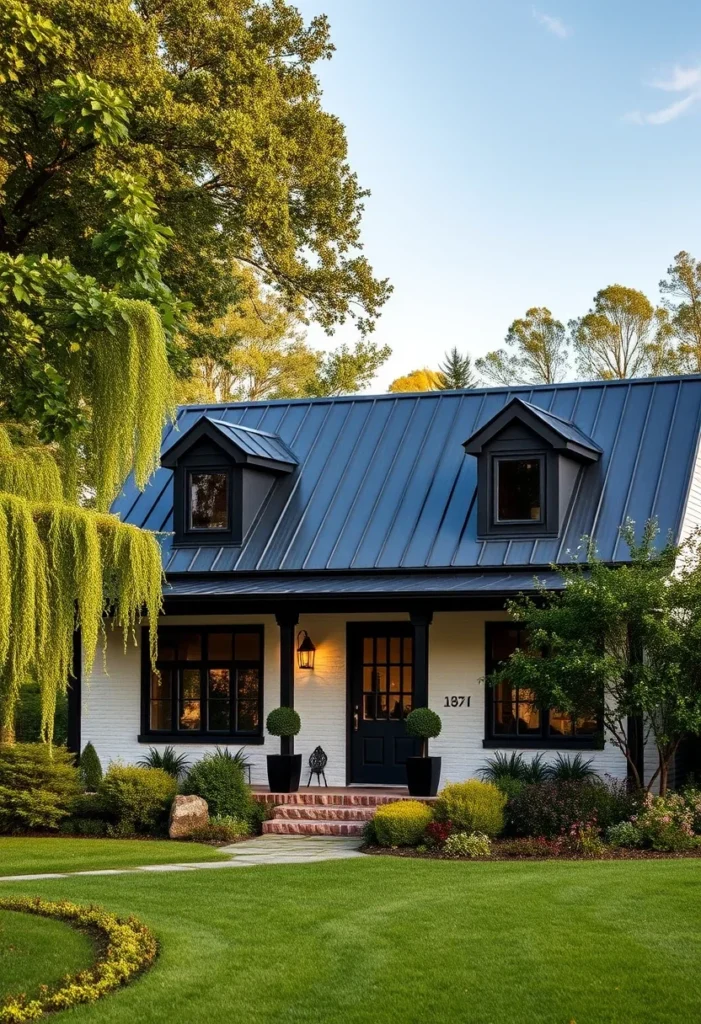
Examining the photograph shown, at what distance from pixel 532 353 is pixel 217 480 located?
2703cm

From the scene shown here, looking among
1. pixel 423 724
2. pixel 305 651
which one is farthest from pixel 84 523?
pixel 305 651

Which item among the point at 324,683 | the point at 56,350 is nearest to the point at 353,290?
the point at 324,683

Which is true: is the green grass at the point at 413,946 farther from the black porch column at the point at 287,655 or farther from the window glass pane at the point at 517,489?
the window glass pane at the point at 517,489

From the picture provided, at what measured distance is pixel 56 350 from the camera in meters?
8.70

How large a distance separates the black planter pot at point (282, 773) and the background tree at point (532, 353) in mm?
28691

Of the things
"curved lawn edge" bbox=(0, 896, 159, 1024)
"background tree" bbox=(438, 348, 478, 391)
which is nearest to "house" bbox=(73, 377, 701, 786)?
"curved lawn edge" bbox=(0, 896, 159, 1024)

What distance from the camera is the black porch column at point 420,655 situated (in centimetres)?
1788

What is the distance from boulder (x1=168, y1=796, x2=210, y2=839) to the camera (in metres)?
17.2

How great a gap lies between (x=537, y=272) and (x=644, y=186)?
34.5ft

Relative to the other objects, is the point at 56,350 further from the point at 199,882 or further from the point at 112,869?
the point at 112,869

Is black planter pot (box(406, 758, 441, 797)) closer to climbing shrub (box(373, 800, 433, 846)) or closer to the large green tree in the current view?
climbing shrub (box(373, 800, 433, 846))

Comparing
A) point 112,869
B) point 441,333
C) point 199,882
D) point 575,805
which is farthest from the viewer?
point 441,333

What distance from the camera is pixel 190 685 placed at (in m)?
20.3

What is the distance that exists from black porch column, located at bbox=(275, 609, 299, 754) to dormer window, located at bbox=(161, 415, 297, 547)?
2.00m
